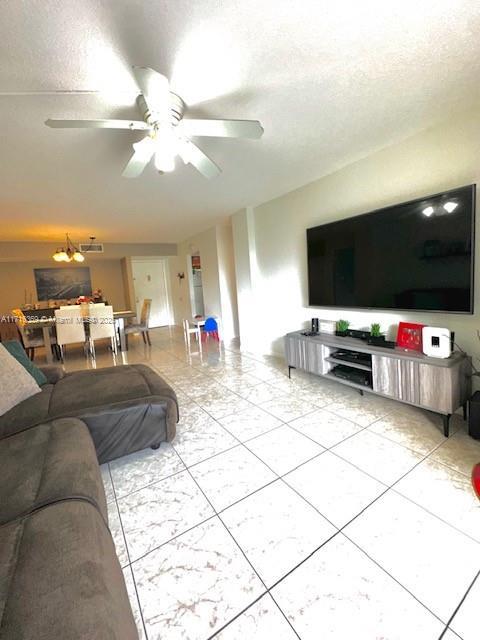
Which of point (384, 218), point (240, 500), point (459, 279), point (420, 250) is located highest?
point (384, 218)

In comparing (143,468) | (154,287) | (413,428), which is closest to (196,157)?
(143,468)

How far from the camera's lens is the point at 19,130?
1884 mm

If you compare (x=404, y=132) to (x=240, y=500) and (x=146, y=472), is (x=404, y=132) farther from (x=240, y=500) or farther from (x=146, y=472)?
(x=146, y=472)

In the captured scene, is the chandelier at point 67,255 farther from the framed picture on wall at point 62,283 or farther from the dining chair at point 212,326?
the dining chair at point 212,326

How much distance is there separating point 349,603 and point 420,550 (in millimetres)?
422

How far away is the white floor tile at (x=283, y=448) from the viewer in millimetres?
1825

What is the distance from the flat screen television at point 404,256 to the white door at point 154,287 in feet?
19.4

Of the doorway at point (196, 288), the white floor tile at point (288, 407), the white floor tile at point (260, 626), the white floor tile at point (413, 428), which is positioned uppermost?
the doorway at point (196, 288)

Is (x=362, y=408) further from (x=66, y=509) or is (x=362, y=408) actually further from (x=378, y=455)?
(x=66, y=509)

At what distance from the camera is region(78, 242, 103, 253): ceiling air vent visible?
5980 mm

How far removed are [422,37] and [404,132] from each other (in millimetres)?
1023

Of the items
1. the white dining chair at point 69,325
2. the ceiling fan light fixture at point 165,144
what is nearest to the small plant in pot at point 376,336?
the ceiling fan light fixture at point 165,144

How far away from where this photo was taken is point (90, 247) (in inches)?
238

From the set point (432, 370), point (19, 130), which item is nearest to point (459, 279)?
point (432, 370)
